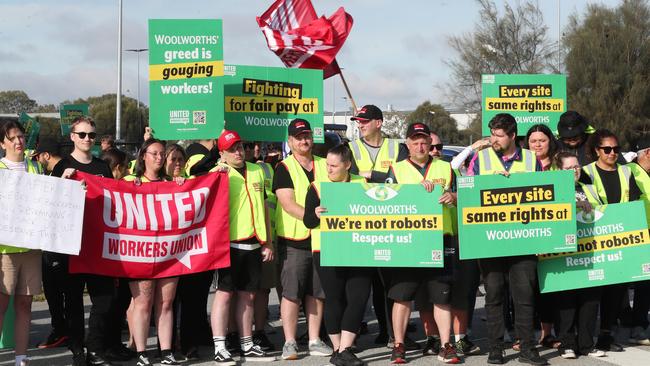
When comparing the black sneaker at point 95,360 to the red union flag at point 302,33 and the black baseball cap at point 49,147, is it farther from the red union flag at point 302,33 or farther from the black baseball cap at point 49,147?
the red union flag at point 302,33

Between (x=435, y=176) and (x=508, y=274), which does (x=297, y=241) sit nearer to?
(x=435, y=176)

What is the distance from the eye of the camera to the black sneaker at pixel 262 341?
9070 mm

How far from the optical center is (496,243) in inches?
320

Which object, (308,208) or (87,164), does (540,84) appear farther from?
(87,164)

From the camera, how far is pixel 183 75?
10070 mm

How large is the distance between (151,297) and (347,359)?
1791 millimetres

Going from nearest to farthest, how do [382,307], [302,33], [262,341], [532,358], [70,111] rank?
[532,358] < [262,341] < [382,307] < [302,33] < [70,111]

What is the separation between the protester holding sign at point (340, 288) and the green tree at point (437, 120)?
49.9 m

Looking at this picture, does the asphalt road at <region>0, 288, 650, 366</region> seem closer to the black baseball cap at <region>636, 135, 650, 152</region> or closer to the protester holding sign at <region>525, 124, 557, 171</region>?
the protester holding sign at <region>525, 124, 557, 171</region>

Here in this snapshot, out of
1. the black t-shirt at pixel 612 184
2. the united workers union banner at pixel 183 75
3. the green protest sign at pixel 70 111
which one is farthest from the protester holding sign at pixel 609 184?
the green protest sign at pixel 70 111

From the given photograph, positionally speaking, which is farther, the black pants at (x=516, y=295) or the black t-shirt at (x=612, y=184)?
the black t-shirt at (x=612, y=184)

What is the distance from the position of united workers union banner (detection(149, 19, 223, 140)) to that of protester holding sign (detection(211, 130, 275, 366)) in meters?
1.41

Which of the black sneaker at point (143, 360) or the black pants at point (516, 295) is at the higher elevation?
the black pants at point (516, 295)

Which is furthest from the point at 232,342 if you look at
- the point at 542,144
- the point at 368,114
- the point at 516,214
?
the point at 542,144
